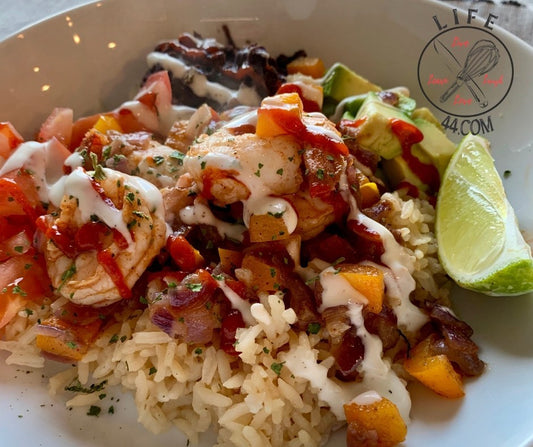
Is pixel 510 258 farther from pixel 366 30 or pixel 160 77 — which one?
pixel 160 77

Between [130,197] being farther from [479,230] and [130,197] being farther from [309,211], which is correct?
[479,230]

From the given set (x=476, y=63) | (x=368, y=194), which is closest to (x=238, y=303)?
(x=368, y=194)

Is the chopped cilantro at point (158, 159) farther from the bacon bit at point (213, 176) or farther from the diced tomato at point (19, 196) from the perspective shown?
the diced tomato at point (19, 196)

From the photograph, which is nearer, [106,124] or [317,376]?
Result: [317,376]

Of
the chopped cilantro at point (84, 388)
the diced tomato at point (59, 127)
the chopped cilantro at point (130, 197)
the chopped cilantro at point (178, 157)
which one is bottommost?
the chopped cilantro at point (84, 388)

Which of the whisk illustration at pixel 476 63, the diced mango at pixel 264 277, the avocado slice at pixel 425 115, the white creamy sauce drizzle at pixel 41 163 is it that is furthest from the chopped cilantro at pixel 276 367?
the whisk illustration at pixel 476 63

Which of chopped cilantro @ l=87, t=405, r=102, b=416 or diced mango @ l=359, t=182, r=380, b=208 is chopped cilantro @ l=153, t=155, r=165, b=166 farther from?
chopped cilantro @ l=87, t=405, r=102, b=416

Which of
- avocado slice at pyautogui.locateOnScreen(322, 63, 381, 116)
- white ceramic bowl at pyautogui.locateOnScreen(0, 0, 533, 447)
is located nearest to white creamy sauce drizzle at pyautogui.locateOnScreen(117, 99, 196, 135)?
white ceramic bowl at pyautogui.locateOnScreen(0, 0, 533, 447)
